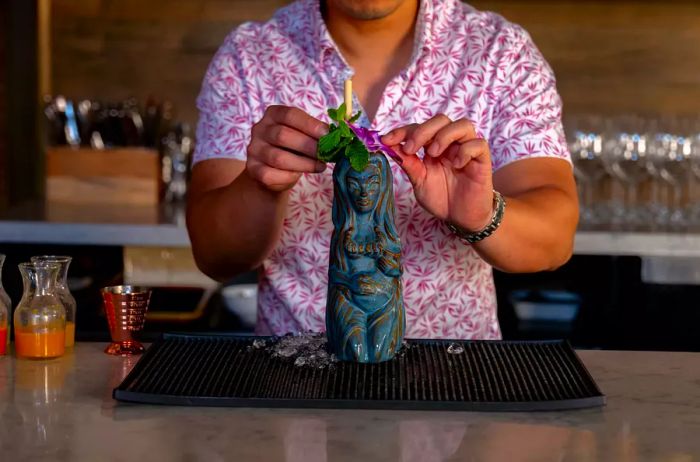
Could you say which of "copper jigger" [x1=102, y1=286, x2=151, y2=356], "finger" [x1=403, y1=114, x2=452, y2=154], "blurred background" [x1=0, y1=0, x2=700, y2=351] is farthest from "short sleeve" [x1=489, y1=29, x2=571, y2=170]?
"blurred background" [x1=0, y1=0, x2=700, y2=351]

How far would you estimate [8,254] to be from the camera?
8.52 ft

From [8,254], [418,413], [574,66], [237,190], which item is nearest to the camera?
[418,413]

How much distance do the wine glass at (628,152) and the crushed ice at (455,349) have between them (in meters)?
1.63

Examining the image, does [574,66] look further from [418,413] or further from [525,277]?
[418,413]

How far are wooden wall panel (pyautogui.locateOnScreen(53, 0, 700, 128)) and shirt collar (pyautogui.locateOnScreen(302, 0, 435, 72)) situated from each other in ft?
4.54

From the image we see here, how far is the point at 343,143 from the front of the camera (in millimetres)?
1268

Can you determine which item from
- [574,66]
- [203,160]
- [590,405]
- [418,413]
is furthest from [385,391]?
[574,66]

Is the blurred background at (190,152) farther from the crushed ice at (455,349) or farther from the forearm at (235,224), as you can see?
the crushed ice at (455,349)

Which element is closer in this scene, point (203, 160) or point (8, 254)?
point (203, 160)

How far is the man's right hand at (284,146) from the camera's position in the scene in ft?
4.28

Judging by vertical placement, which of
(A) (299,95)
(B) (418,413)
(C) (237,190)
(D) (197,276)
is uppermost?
(A) (299,95)

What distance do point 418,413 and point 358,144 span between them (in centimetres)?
35

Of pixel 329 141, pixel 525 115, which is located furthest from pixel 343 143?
pixel 525 115

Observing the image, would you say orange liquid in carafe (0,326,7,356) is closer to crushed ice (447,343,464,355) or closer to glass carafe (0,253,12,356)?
glass carafe (0,253,12,356)
